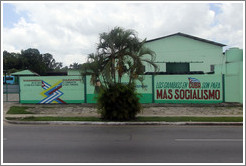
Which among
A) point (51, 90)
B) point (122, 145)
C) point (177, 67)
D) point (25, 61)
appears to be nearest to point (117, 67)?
point (122, 145)

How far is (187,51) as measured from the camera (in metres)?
33.7

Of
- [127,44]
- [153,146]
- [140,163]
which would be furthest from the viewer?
[127,44]

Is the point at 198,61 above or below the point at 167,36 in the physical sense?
below

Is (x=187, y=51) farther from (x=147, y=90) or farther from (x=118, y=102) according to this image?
(x=118, y=102)

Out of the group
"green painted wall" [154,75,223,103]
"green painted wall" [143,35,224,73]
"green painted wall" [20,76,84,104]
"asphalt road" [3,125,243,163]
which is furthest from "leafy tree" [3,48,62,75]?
"asphalt road" [3,125,243,163]

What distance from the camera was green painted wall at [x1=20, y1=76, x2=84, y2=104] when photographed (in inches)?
714

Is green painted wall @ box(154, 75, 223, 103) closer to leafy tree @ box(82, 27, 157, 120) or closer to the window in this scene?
leafy tree @ box(82, 27, 157, 120)

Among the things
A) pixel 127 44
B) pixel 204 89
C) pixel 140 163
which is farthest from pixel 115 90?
pixel 204 89

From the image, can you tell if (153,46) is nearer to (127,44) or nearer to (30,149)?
(127,44)

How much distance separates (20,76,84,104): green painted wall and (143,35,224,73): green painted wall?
17.2 m

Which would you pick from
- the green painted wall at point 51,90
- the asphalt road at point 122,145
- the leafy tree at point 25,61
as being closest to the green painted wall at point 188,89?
the green painted wall at point 51,90

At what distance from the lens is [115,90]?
12.6m

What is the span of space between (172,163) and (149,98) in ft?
41.0

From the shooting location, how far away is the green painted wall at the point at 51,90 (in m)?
18.1
